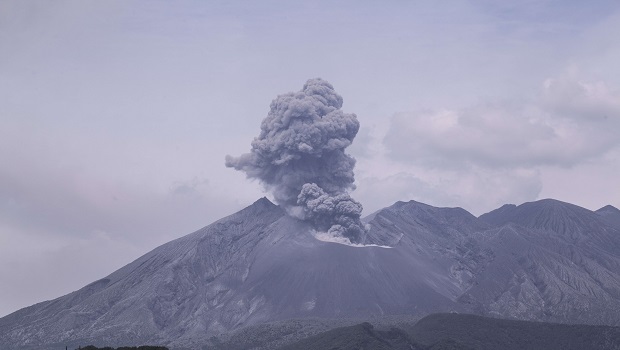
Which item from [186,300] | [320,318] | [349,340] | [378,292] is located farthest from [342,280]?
[349,340]

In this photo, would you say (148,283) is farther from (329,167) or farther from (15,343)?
(329,167)

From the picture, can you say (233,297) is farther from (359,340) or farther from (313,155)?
(359,340)

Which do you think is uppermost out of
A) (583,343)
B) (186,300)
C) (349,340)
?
(186,300)

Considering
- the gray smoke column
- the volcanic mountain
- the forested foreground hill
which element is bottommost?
the forested foreground hill

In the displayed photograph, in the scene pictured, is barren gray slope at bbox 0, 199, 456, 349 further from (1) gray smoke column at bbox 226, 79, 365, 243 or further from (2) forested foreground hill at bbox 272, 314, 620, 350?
(2) forested foreground hill at bbox 272, 314, 620, 350

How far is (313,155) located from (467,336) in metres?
60.6

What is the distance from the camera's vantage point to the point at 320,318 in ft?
547

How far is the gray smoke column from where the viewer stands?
604 ft

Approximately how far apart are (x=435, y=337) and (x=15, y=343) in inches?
3234

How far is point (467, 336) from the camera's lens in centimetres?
13712

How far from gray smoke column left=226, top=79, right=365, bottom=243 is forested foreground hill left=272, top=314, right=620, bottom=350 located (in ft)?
150

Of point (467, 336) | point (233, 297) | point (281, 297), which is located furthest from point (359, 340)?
point (233, 297)

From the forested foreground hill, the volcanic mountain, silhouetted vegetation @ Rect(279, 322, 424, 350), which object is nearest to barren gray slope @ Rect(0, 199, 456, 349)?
the volcanic mountain

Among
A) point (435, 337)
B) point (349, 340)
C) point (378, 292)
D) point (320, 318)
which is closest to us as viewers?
point (349, 340)
